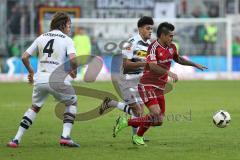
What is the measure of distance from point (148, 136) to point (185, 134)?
0.79 m

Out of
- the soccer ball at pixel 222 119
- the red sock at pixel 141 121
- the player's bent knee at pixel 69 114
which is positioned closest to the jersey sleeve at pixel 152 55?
the red sock at pixel 141 121

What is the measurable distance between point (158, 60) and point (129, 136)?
2519 mm

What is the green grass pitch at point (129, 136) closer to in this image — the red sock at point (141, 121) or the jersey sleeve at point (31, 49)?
the red sock at point (141, 121)

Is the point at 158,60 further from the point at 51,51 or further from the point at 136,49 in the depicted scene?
the point at 51,51

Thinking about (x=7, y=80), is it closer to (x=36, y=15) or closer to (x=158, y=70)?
(x=36, y=15)

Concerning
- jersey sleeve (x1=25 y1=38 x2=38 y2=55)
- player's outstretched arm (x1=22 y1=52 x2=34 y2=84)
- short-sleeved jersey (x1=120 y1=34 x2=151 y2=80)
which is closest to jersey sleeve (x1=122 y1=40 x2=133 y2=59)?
short-sleeved jersey (x1=120 y1=34 x2=151 y2=80)

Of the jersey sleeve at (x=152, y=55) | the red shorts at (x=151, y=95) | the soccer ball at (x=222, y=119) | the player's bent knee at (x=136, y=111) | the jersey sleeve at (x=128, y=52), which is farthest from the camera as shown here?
the player's bent knee at (x=136, y=111)

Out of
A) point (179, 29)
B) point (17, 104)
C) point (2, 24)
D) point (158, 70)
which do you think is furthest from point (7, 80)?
point (158, 70)

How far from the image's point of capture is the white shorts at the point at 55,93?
509 inches

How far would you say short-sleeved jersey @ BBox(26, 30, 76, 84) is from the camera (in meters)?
12.8

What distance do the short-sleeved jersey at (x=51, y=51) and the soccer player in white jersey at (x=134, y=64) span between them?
135 cm

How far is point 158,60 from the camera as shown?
43.2ft

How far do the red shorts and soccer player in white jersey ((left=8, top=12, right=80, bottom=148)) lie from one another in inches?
49.5

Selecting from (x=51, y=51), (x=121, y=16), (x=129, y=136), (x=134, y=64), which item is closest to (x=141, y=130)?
(x=134, y=64)
